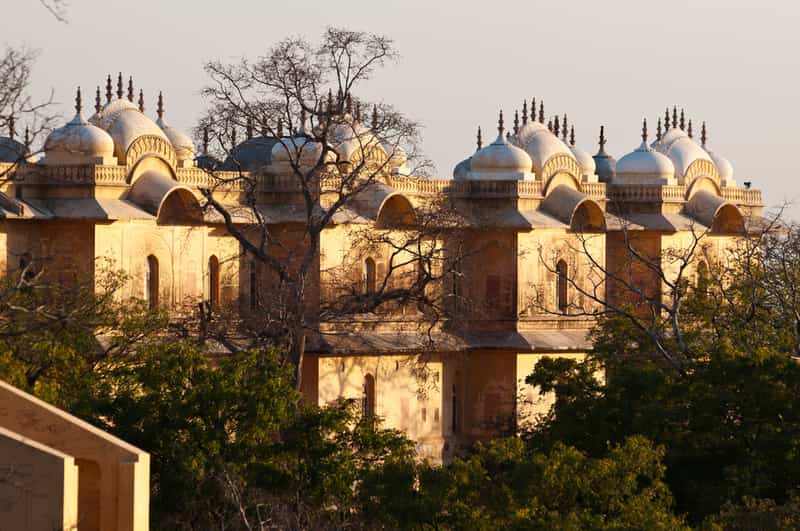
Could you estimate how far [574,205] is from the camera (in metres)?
42.6

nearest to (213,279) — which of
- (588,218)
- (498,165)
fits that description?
(498,165)

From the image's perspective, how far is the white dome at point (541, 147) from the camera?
43900 mm

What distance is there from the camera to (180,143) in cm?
4191

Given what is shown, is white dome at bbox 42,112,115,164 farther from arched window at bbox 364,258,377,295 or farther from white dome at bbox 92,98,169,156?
arched window at bbox 364,258,377,295

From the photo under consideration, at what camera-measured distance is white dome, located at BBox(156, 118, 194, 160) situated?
40388mm

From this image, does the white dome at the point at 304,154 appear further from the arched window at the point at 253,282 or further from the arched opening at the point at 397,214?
the arched opening at the point at 397,214

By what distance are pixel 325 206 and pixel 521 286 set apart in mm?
5122

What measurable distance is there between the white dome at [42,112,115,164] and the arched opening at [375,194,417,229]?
6.11m

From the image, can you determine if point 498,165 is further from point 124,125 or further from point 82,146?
point 82,146

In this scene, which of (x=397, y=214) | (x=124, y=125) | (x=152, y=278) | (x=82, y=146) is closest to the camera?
(x=82, y=146)

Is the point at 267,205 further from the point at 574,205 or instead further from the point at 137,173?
the point at 574,205

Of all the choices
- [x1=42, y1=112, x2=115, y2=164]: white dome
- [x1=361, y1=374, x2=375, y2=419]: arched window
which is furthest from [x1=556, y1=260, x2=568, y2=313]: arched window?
[x1=42, y1=112, x2=115, y2=164]: white dome

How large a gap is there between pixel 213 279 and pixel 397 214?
402 cm

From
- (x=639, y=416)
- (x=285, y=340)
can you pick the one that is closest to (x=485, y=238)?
(x=285, y=340)
